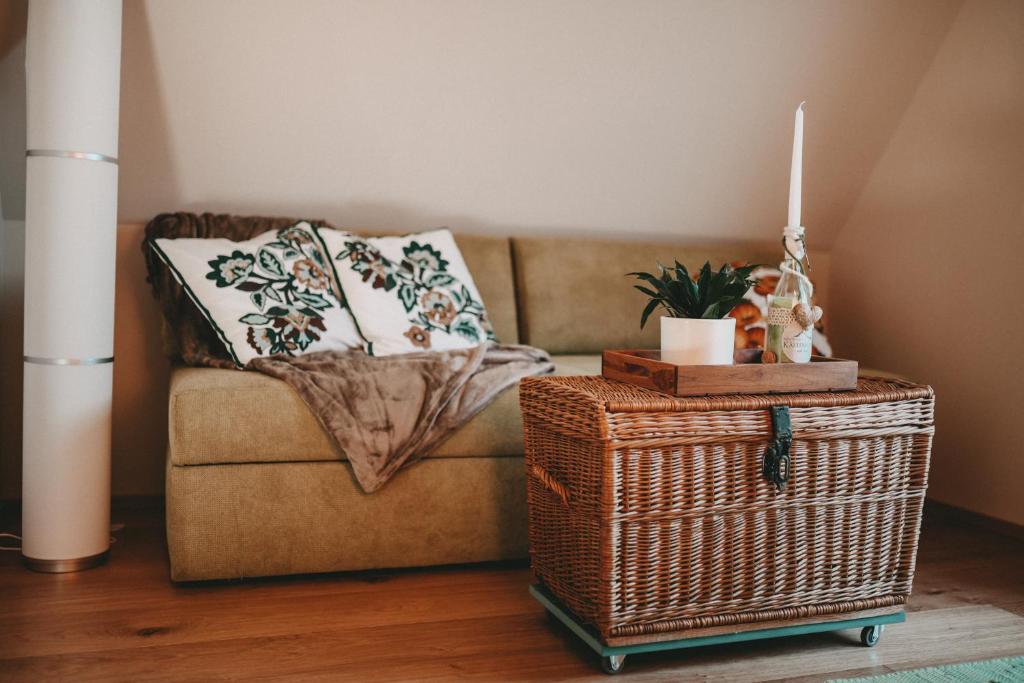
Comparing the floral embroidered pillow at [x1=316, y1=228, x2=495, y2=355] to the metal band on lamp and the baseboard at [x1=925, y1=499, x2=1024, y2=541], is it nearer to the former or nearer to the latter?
the metal band on lamp

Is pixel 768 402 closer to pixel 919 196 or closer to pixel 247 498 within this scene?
pixel 247 498

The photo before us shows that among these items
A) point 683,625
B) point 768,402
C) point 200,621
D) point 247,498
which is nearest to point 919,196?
point 768,402

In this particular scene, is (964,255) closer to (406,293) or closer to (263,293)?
(406,293)

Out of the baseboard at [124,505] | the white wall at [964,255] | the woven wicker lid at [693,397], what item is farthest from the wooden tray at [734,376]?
the baseboard at [124,505]

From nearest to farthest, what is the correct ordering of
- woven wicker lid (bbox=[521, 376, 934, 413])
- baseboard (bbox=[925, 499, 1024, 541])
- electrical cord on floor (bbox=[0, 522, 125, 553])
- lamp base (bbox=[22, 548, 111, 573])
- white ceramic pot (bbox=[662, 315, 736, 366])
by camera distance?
woven wicker lid (bbox=[521, 376, 934, 413]) < white ceramic pot (bbox=[662, 315, 736, 366]) < lamp base (bbox=[22, 548, 111, 573]) < electrical cord on floor (bbox=[0, 522, 125, 553]) < baseboard (bbox=[925, 499, 1024, 541])

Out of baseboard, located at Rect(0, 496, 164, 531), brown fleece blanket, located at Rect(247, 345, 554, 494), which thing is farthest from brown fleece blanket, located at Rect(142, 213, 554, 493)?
baseboard, located at Rect(0, 496, 164, 531)

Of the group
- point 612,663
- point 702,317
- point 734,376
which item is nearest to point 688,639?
point 612,663

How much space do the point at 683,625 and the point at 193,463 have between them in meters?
1.14

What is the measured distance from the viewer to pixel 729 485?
1.60 meters

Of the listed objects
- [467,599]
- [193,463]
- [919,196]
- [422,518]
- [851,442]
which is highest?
[919,196]

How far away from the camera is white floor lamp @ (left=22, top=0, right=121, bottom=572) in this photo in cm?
196

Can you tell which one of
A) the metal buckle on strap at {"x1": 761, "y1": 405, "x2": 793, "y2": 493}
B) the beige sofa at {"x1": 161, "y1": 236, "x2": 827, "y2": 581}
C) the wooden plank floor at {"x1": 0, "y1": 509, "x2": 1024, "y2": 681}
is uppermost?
the metal buckle on strap at {"x1": 761, "y1": 405, "x2": 793, "y2": 493}

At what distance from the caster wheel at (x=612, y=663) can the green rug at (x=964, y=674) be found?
41cm

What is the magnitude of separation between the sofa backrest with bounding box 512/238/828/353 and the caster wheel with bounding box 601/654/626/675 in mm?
1477
